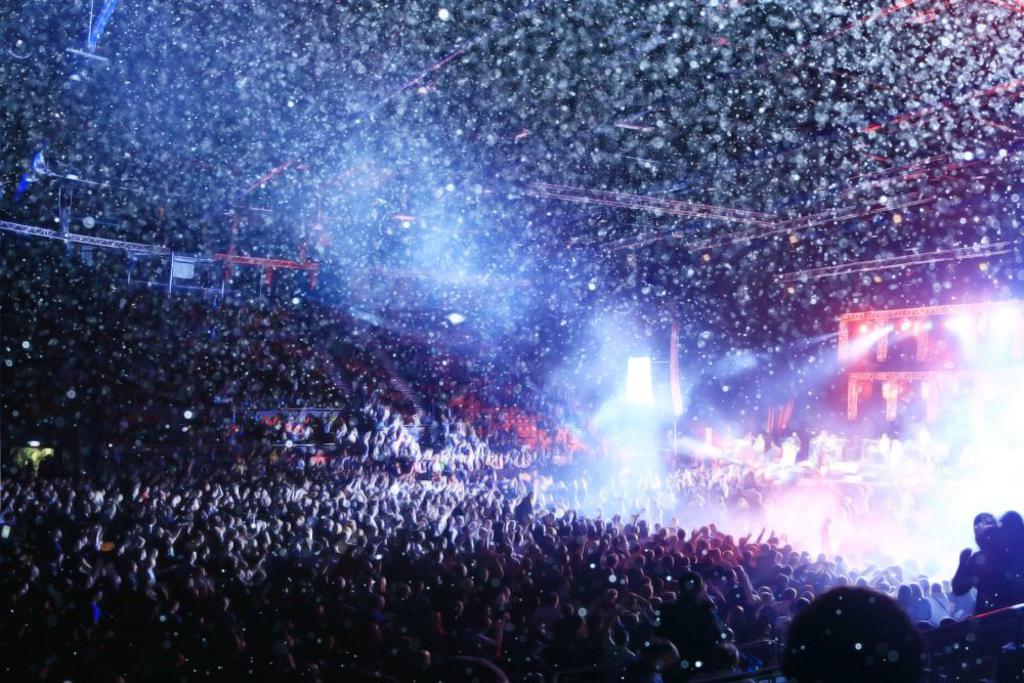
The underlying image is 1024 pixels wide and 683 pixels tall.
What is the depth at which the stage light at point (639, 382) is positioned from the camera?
71.4 feet

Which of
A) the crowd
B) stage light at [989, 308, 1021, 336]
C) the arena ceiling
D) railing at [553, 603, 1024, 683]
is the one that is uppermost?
the arena ceiling

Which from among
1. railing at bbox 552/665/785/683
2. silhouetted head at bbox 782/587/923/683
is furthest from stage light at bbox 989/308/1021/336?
silhouetted head at bbox 782/587/923/683

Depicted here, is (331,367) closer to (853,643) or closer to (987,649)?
(987,649)

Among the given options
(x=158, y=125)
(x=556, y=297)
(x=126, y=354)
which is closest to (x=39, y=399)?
(x=126, y=354)

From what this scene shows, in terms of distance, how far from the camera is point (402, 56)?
1035 cm

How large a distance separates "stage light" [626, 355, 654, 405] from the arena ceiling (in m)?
1.95

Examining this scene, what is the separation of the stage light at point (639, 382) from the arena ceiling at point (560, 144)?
1.95 meters

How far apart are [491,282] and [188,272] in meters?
8.88

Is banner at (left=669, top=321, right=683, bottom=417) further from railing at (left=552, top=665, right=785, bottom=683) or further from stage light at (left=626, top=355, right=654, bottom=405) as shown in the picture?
railing at (left=552, top=665, right=785, bottom=683)

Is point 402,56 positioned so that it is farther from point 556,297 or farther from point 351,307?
point 556,297

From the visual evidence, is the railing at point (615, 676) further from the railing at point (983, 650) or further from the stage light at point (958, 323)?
the stage light at point (958, 323)

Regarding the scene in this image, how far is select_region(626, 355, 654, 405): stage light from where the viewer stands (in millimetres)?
21766

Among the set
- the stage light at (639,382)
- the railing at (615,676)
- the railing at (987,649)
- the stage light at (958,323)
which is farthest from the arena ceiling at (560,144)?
the railing at (615,676)

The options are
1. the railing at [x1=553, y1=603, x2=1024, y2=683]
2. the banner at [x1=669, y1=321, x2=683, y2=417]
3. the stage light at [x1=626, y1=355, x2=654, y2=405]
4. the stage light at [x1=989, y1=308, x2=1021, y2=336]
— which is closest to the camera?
the railing at [x1=553, y1=603, x2=1024, y2=683]
